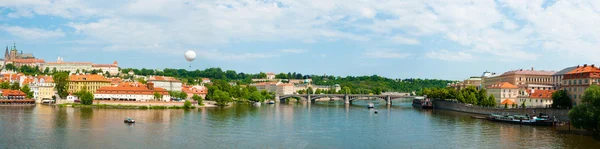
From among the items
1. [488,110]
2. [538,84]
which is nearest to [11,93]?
[488,110]

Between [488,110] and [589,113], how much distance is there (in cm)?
2515

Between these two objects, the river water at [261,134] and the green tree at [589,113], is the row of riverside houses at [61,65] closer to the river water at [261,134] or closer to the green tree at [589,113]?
the river water at [261,134]

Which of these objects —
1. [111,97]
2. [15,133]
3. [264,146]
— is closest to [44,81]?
[111,97]

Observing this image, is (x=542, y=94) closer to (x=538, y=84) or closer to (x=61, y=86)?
(x=538, y=84)

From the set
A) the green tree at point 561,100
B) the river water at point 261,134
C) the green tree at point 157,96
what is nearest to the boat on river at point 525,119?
the river water at point 261,134

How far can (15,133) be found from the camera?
3734 cm

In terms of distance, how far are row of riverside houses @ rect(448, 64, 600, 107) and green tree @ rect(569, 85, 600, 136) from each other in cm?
1426

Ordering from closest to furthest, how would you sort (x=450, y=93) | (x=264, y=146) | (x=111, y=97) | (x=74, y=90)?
(x=264, y=146), (x=111, y=97), (x=450, y=93), (x=74, y=90)

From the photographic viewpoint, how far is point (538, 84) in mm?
78625

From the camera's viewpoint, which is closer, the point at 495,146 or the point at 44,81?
the point at 495,146

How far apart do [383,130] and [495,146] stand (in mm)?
11665

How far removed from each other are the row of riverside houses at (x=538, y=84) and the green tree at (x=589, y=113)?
1426cm

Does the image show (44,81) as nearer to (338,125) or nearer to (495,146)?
(338,125)

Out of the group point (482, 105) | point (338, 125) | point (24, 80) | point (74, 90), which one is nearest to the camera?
point (338, 125)
